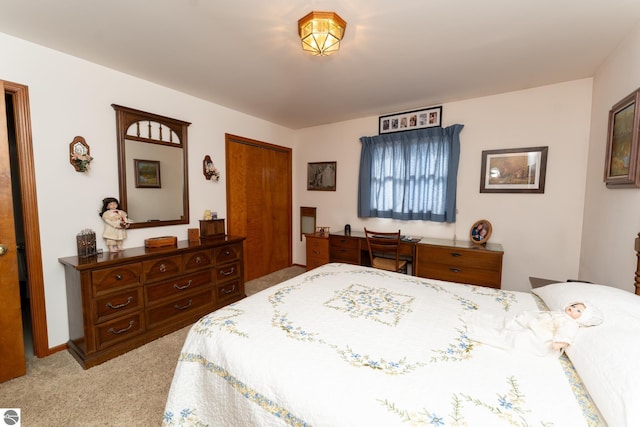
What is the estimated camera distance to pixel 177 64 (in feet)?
7.52

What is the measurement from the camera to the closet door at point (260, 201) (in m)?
3.62

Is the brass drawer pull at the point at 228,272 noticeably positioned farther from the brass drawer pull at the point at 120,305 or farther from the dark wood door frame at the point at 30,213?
the dark wood door frame at the point at 30,213

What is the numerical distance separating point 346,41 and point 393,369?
208cm

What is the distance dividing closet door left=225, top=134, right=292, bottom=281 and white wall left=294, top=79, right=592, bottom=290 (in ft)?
6.87

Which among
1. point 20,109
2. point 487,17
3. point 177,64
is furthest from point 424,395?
point 20,109

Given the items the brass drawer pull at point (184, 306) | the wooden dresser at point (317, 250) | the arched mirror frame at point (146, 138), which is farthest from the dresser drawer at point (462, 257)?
the arched mirror frame at point (146, 138)

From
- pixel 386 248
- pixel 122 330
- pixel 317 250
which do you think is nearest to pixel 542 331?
pixel 386 248

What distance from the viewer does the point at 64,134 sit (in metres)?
2.16

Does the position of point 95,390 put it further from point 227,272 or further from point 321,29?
point 321,29

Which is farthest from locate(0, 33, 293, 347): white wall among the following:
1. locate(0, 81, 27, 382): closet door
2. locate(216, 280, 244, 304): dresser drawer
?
locate(216, 280, 244, 304): dresser drawer

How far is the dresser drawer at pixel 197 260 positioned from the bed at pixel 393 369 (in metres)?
1.38

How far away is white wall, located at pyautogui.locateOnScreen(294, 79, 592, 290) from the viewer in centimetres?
262

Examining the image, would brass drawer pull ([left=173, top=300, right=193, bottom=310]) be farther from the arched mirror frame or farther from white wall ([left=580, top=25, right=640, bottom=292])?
white wall ([left=580, top=25, right=640, bottom=292])

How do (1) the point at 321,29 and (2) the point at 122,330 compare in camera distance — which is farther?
(2) the point at 122,330
